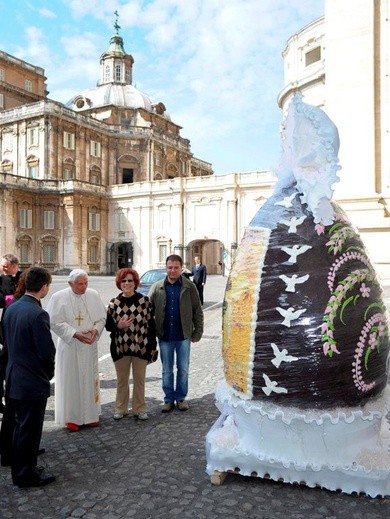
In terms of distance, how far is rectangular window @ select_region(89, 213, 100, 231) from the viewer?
43469 millimetres

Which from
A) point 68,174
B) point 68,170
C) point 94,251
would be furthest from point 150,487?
point 68,170

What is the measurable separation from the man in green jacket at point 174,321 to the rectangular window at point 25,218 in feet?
130

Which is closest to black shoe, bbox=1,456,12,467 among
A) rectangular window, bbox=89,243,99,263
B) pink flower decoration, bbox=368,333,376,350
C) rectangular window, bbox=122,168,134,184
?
pink flower decoration, bbox=368,333,376,350

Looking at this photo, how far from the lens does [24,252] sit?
4188cm

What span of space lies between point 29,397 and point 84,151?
4532 cm

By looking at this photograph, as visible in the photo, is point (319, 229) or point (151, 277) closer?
point (319, 229)

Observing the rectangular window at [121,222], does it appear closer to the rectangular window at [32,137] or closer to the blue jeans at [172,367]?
the rectangular window at [32,137]

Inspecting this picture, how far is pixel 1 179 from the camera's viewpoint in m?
39.9

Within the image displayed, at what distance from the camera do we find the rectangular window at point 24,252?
4150cm

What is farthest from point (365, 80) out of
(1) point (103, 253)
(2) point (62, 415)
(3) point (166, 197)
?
(1) point (103, 253)

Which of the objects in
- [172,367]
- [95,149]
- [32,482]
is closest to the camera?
[32,482]

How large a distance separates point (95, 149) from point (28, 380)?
46448 mm

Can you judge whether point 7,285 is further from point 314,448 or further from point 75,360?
point 314,448

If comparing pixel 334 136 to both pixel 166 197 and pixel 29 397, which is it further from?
pixel 166 197
